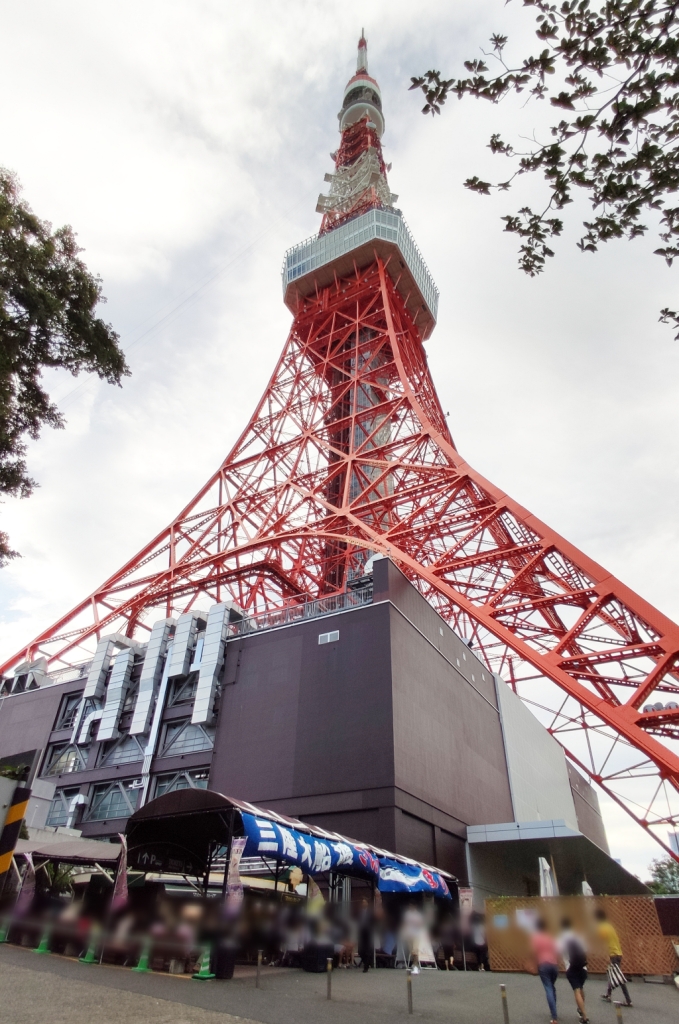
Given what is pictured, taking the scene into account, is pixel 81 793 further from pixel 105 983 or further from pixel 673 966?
pixel 673 966

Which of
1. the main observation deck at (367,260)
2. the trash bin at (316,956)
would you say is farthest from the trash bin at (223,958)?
the main observation deck at (367,260)

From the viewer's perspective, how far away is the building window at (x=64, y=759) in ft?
81.4

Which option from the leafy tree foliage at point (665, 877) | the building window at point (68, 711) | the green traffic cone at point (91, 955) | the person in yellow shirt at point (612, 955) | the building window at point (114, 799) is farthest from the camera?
the leafy tree foliage at point (665, 877)

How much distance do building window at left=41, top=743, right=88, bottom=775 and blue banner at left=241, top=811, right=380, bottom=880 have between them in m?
16.7

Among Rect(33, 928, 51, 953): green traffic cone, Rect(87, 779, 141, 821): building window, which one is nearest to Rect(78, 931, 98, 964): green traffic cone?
Rect(33, 928, 51, 953): green traffic cone

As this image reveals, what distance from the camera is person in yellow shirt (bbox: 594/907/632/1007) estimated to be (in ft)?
27.9

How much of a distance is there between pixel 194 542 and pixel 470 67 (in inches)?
956

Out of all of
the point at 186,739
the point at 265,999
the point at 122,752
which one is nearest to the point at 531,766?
the point at 186,739

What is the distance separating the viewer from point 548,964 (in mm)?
7766

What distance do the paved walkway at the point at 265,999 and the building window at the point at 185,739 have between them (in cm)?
1104

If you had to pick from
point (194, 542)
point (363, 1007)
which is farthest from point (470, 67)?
point (194, 542)

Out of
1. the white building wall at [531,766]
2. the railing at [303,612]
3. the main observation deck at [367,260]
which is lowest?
the white building wall at [531,766]

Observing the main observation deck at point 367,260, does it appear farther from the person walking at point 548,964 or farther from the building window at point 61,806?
the person walking at point 548,964

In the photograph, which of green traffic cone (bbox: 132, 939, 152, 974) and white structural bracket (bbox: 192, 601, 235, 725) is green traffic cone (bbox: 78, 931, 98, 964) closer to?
green traffic cone (bbox: 132, 939, 152, 974)
